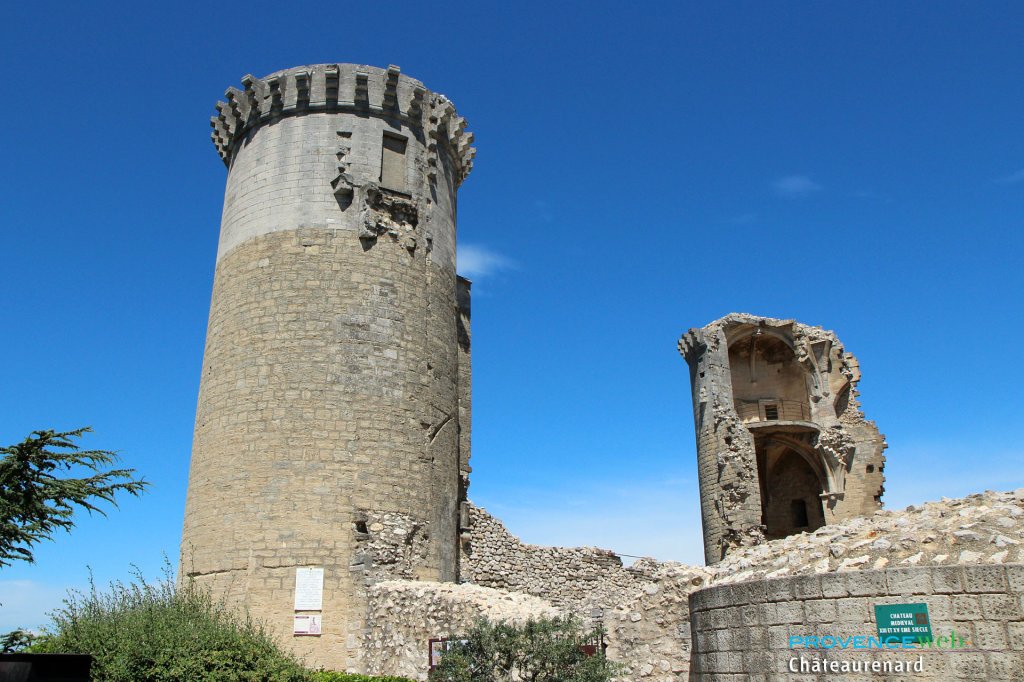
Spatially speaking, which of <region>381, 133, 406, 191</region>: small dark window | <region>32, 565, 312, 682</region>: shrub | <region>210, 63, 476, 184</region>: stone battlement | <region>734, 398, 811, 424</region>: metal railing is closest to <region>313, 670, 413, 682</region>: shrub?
<region>32, 565, 312, 682</region>: shrub

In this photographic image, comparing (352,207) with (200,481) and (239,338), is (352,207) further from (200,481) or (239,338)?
(200,481)

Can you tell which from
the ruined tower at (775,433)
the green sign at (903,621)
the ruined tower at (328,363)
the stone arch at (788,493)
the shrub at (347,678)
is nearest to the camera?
the green sign at (903,621)

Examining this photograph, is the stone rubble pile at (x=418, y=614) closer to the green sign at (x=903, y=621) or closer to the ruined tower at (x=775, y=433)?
the green sign at (x=903, y=621)

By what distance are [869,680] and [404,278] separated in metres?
11.9

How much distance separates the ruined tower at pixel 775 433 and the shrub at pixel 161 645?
17424mm

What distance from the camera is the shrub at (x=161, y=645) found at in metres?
9.95

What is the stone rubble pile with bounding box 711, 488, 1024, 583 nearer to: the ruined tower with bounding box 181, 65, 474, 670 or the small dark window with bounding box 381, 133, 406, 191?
the ruined tower with bounding box 181, 65, 474, 670

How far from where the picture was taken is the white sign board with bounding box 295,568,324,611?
1354 centimetres

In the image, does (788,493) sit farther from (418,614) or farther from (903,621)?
(903,621)

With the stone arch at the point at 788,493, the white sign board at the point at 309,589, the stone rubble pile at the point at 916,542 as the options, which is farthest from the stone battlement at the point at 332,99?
the stone arch at the point at 788,493

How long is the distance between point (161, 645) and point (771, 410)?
25.6 metres

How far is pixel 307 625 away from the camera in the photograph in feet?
44.1

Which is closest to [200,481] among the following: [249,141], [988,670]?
[249,141]

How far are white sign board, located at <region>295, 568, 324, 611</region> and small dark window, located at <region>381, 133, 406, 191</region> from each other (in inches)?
314
